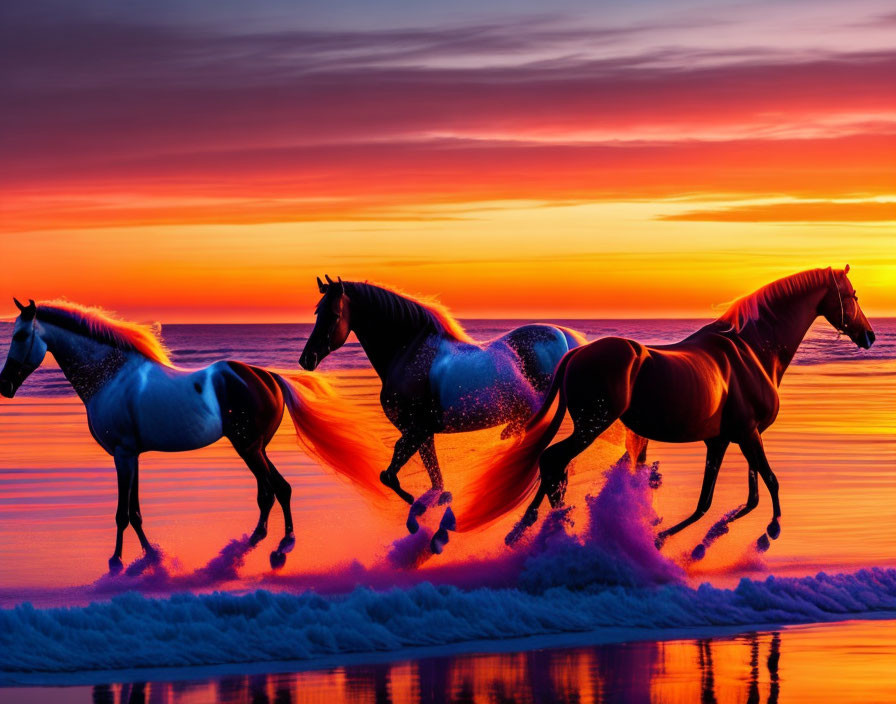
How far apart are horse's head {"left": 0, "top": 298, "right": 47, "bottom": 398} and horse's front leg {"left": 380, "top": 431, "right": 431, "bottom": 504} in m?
2.51

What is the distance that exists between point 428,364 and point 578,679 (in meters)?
4.01

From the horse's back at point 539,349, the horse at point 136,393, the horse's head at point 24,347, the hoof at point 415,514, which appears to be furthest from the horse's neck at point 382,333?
the horse's head at point 24,347

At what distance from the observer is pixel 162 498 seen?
42.3 ft

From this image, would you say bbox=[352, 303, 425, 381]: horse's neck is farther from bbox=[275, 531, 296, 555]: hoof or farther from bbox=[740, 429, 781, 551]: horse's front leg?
bbox=[740, 429, 781, 551]: horse's front leg

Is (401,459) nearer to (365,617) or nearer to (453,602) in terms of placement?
(453,602)

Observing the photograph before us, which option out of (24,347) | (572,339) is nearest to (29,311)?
(24,347)

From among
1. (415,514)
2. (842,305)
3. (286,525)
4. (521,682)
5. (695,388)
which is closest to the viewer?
(521,682)

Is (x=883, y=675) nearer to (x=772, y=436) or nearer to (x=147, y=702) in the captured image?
(x=147, y=702)

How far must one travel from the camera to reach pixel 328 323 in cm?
1012

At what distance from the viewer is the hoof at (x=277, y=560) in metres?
9.48

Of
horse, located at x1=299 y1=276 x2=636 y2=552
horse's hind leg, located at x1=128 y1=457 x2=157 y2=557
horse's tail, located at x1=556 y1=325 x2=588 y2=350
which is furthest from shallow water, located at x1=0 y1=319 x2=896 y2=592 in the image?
horse's tail, located at x1=556 y1=325 x2=588 y2=350

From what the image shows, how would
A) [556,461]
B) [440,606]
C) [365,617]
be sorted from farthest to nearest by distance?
[556,461], [440,606], [365,617]

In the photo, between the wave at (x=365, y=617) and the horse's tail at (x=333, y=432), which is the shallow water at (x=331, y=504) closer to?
the horse's tail at (x=333, y=432)

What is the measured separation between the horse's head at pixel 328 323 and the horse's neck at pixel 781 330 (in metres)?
2.90
